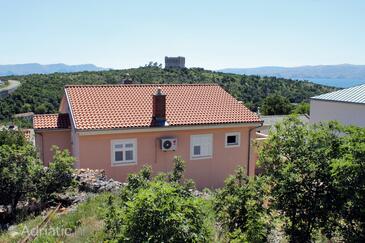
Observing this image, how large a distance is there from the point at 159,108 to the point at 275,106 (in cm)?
3959

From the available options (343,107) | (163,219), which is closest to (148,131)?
(343,107)

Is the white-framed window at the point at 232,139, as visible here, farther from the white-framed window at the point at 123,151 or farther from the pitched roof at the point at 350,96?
the pitched roof at the point at 350,96

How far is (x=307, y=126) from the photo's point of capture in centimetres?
Answer: 752

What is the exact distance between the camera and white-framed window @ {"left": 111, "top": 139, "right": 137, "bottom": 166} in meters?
17.3

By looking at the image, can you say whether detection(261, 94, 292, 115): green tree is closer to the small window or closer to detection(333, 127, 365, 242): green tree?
the small window

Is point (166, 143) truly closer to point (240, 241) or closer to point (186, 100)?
point (186, 100)

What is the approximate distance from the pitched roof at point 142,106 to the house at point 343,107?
5.00 m

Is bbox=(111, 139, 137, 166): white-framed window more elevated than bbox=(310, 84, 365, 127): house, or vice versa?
bbox=(310, 84, 365, 127): house

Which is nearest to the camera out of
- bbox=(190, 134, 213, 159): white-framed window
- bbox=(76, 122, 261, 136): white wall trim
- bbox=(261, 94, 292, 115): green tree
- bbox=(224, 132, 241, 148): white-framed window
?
bbox=(76, 122, 261, 136): white wall trim

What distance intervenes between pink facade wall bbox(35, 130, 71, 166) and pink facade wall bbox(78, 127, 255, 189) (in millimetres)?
2029

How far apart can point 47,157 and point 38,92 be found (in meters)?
49.0

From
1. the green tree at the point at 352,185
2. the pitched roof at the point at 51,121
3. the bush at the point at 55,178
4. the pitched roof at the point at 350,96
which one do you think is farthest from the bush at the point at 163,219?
the pitched roof at the point at 350,96

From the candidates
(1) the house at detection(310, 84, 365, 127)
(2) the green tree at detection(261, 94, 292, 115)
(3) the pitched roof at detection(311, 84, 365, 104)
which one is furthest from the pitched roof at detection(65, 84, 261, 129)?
(2) the green tree at detection(261, 94, 292, 115)

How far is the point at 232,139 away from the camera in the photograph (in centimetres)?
1955
